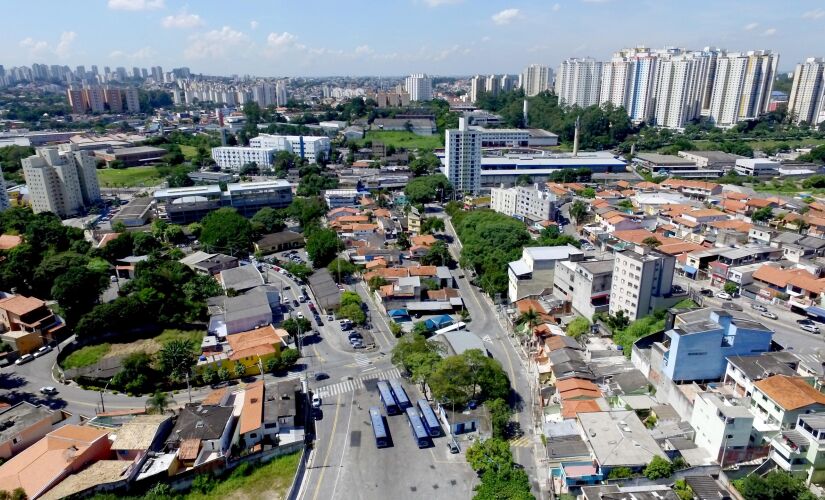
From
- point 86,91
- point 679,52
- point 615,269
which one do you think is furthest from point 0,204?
point 679,52

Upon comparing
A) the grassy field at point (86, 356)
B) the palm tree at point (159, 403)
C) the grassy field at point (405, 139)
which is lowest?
the grassy field at point (86, 356)

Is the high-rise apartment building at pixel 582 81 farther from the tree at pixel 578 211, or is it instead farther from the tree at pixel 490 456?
the tree at pixel 490 456

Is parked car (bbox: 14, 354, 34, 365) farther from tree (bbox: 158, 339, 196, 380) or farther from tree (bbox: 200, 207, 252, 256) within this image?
tree (bbox: 200, 207, 252, 256)

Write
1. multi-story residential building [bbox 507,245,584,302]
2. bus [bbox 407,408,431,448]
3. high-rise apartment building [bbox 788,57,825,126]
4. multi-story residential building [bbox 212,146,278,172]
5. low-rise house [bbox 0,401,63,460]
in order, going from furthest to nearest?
high-rise apartment building [bbox 788,57,825,126] → multi-story residential building [bbox 212,146,278,172] → multi-story residential building [bbox 507,245,584,302] → bus [bbox 407,408,431,448] → low-rise house [bbox 0,401,63,460]

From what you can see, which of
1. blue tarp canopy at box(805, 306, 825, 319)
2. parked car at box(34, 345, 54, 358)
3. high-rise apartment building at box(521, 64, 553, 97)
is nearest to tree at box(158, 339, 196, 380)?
parked car at box(34, 345, 54, 358)

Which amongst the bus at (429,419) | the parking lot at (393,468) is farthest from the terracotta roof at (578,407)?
the bus at (429,419)

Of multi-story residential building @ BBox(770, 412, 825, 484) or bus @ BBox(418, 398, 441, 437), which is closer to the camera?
multi-story residential building @ BBox(770, 412, 825, 484)
